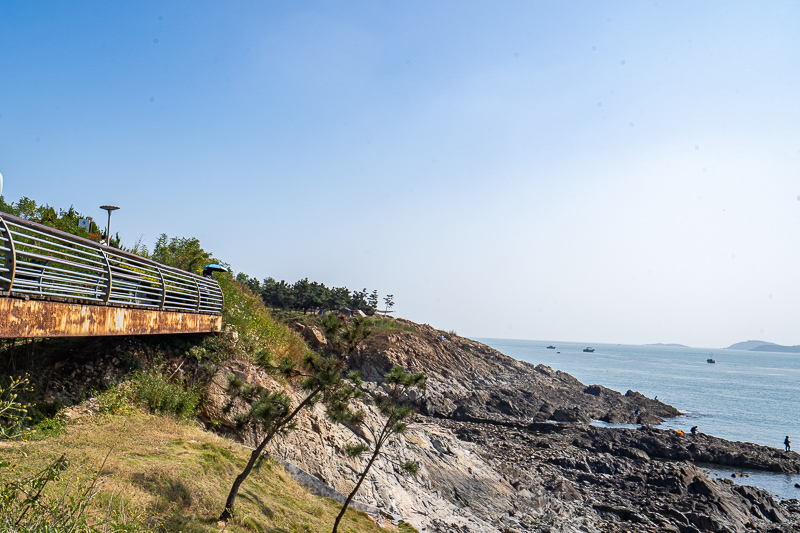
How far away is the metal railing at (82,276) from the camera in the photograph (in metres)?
7.19

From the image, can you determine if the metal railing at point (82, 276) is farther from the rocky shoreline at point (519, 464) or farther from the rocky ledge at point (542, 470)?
the rocky ledge at point (542, 470)

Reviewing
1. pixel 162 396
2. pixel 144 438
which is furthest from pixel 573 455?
pixel 144 438

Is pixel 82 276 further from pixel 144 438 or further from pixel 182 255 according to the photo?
pixel 182 255

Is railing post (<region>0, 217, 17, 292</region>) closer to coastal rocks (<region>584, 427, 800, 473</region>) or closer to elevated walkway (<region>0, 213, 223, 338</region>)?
elevated walkway (<region>0, 213, 223, 338</region>)

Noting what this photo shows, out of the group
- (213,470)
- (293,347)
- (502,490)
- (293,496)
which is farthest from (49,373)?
(502,490)

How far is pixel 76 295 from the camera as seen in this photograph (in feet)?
32.6

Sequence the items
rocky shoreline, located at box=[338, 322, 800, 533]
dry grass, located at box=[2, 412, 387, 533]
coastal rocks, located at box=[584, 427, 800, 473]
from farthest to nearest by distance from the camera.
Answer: coastal rocks, located at box=[584, 427, 800, 473]
rocky shoreline, located at box=[338, 322, 800, 533]
dry grass, located at box=[2, 412, 387, 533]

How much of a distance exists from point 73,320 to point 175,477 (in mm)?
3482

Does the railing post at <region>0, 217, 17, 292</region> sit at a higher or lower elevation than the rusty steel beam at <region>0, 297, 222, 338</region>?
higher

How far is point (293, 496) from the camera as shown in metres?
12.5

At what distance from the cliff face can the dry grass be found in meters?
2.69

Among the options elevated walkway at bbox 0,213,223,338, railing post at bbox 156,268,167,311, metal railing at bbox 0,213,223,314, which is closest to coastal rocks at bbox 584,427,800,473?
metal railing at bbox 0,213,223,314

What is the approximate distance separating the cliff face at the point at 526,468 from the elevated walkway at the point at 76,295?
11.3 ft

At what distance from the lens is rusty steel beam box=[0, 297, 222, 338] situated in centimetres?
695
